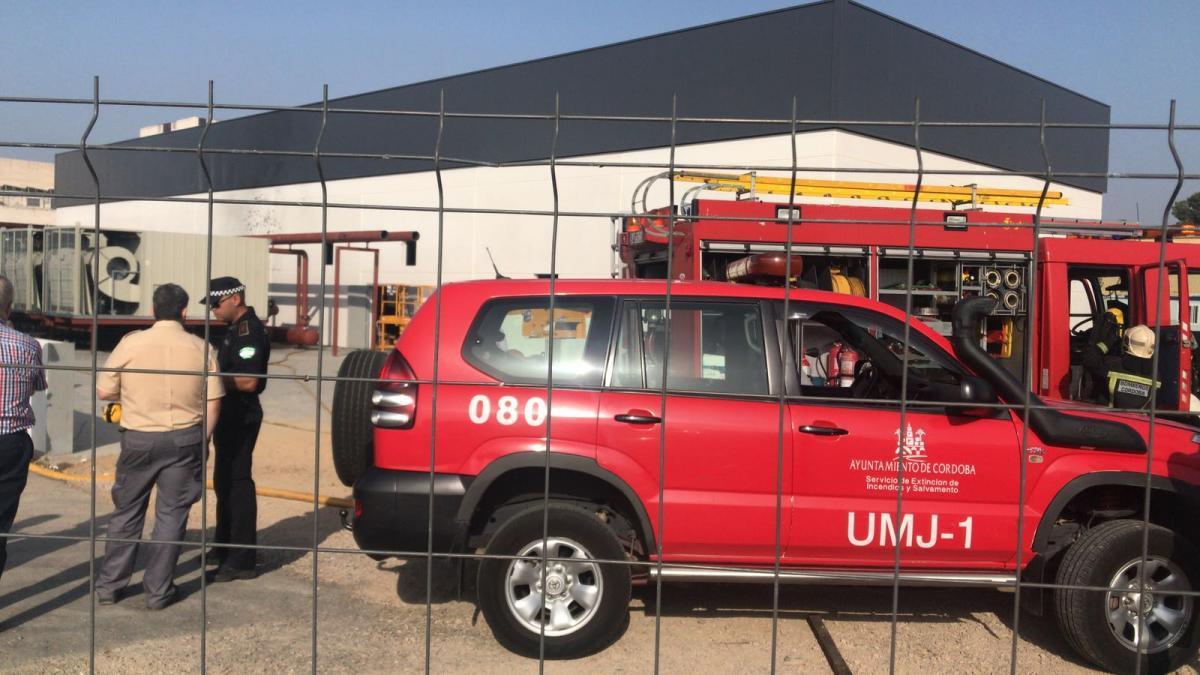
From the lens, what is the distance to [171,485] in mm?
5191

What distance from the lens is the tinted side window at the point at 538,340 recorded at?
15.4ft

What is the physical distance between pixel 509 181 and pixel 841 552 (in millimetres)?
17551

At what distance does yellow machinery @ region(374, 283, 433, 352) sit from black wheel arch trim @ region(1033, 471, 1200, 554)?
16.6 metres

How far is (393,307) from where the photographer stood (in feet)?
74.1

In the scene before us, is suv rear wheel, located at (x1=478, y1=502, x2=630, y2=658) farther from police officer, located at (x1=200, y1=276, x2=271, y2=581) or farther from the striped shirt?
→ the striped shirt

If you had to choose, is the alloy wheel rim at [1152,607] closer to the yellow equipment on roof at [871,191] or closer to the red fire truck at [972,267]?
the red fire truck at [972,267]

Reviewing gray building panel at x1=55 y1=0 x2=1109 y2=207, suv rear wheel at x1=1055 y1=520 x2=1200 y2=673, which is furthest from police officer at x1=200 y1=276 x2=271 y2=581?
gray building panel at x1=55 y1=0 x2=1109 y2=207

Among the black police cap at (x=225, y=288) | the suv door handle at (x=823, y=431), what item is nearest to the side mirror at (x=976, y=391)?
the suv door handle at (x=823, y=431)

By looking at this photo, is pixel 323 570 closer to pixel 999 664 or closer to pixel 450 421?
pixel 450 421

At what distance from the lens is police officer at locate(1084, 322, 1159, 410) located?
550 cm

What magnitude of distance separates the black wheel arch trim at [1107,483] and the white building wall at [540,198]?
7.68 metres

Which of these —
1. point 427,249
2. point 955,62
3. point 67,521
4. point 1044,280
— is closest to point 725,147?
point 955,62

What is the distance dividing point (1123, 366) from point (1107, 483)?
200cm

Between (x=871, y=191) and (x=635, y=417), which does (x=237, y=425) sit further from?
(x=871, y=191)
